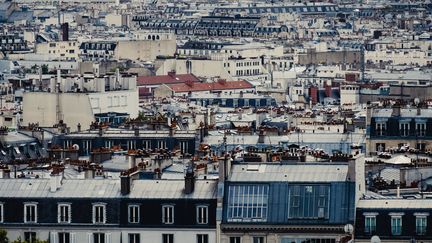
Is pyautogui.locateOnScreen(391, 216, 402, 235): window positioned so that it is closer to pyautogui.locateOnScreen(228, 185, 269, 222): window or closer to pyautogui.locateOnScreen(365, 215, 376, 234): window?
pyautogui.locateOnScreen(365, 215, 376, 234): window

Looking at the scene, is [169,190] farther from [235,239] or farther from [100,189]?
[235,239]

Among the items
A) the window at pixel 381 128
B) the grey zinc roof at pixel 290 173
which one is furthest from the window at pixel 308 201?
the window at pixel 381 128

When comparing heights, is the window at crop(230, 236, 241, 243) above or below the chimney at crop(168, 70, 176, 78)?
above

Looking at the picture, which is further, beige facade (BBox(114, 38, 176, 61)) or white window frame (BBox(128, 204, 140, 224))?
beige facade (BBox(114, 38, 176, 61))

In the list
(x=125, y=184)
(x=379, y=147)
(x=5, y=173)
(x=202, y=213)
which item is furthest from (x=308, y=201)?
(x=379, y=147)

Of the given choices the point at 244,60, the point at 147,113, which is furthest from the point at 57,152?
the point at 244,60

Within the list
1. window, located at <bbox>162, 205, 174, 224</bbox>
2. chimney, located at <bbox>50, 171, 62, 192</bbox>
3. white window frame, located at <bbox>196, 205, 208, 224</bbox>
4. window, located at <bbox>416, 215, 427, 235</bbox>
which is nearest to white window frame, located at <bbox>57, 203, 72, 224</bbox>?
chimney, located at <bbox>50, 171, 62, 192</bbox>

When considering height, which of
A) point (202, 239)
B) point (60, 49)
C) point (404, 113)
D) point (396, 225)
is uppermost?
point (404, 113)

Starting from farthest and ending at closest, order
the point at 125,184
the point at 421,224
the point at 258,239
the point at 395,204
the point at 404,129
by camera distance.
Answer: the point at 404,129 < the point at 125,184 < the point at 258,239 < the point at 395,204 < the point at 421,224
